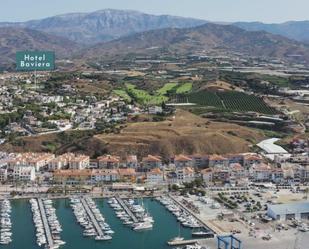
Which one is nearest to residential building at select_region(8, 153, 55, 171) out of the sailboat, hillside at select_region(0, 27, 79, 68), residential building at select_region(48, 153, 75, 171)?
residential building at select_region(48, 153, 75, 171)

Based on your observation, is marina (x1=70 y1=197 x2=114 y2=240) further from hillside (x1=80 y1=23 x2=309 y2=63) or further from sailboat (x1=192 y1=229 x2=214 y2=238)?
hillside (x1=80 y1=23 x2=309 y2=63)

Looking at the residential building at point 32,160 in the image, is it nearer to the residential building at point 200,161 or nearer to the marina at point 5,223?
the marina at point 5,223

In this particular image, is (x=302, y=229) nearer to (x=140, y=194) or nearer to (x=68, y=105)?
(x=140, y=194)

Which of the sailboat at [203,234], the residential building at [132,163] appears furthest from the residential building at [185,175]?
the sailboat at [203,234]

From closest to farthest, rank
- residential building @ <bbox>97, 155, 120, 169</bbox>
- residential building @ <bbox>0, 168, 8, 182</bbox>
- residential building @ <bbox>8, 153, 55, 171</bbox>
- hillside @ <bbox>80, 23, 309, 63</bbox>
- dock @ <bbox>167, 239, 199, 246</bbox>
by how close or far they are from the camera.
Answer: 1. dock @ <bbox>167, 239, 199, 246</bbox>
2. residential building @ <bbox>0, 168, 8, 182</bbox>
3. residential building @ <bbox>8, 153, 55, 171</bbox>
4. residential building @ <bbox>97, 155, 120, 169</bbox>
5. hillside @ <bbox>80, 23, 309, 63</bbox>

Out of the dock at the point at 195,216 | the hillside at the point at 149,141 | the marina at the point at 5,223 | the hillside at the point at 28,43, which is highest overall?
the hillside at the point at 28,43

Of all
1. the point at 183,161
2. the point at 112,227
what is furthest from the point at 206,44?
the point at 112,227
